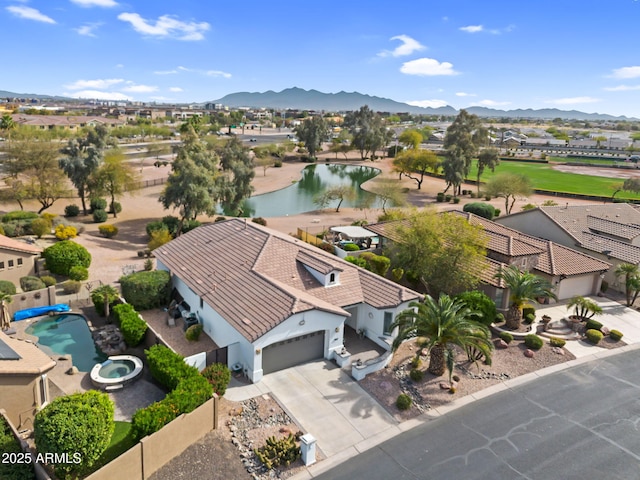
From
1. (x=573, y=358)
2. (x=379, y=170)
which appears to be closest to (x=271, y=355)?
(x=573, y=358)

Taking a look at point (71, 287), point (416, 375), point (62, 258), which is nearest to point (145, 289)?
point (71, 287)

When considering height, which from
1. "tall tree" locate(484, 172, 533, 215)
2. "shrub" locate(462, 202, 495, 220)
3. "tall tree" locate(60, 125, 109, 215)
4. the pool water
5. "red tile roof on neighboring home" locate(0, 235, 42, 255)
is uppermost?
"tall tree" locate(60, 125, 109, 215)

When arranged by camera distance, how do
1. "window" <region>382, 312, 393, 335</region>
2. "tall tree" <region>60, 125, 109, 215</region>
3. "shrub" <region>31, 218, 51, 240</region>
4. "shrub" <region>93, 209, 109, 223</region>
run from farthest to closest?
"shrub" <region>93, 209, 109, 223</region>, "tall tree" <region>60, 125, 109, 215</region>, "shrub" <region>31, 218, 51, 240</region>, "window" <region>382, 312, 393, 335</region>

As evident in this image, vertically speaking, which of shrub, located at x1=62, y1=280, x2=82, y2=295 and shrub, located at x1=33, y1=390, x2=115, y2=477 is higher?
shrub, located at x1=33, y1=390, x2=115, y2=477

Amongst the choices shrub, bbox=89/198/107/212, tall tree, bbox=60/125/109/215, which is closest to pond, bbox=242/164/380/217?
shrub, bbox=89/198/107/212

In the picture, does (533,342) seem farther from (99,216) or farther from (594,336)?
(99,216)

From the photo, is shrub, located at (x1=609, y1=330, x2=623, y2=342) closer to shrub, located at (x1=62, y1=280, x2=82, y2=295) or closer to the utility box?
the utility box

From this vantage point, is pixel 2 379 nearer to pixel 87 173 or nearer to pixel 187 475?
pixel 187 475
